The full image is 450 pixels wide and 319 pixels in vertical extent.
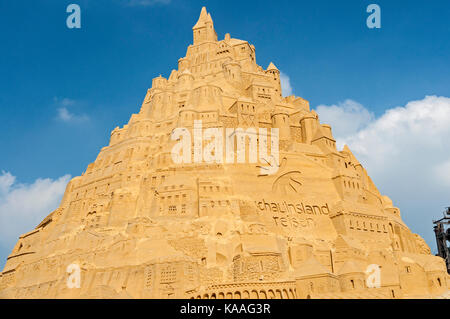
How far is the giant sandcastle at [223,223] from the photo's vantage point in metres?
47.4

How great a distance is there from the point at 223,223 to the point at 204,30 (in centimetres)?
5624

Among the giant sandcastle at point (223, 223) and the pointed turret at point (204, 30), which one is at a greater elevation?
the pointed turret at point (204, 30)

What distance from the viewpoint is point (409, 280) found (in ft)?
186

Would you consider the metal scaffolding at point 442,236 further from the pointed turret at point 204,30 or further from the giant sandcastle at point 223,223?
A: the pointed turret at point 204,30

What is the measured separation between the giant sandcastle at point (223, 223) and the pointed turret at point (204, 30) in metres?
18.4

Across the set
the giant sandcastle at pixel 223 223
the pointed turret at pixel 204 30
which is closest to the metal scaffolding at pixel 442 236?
the giant sandcastle at pixel 223 223

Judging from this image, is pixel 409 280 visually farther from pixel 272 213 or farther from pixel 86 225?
pixel 86 225

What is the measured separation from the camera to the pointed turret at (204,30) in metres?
96.1

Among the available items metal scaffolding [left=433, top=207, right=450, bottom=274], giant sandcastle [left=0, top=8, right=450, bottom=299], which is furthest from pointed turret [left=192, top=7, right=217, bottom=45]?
metal scaffolding [left=433, top=207, right=450, bottom=274]

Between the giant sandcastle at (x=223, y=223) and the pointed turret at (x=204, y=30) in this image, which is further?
the pointed turret at (x=204, y=30)

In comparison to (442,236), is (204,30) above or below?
above

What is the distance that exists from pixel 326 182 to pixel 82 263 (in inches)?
1358

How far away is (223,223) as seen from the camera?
5397 cm
